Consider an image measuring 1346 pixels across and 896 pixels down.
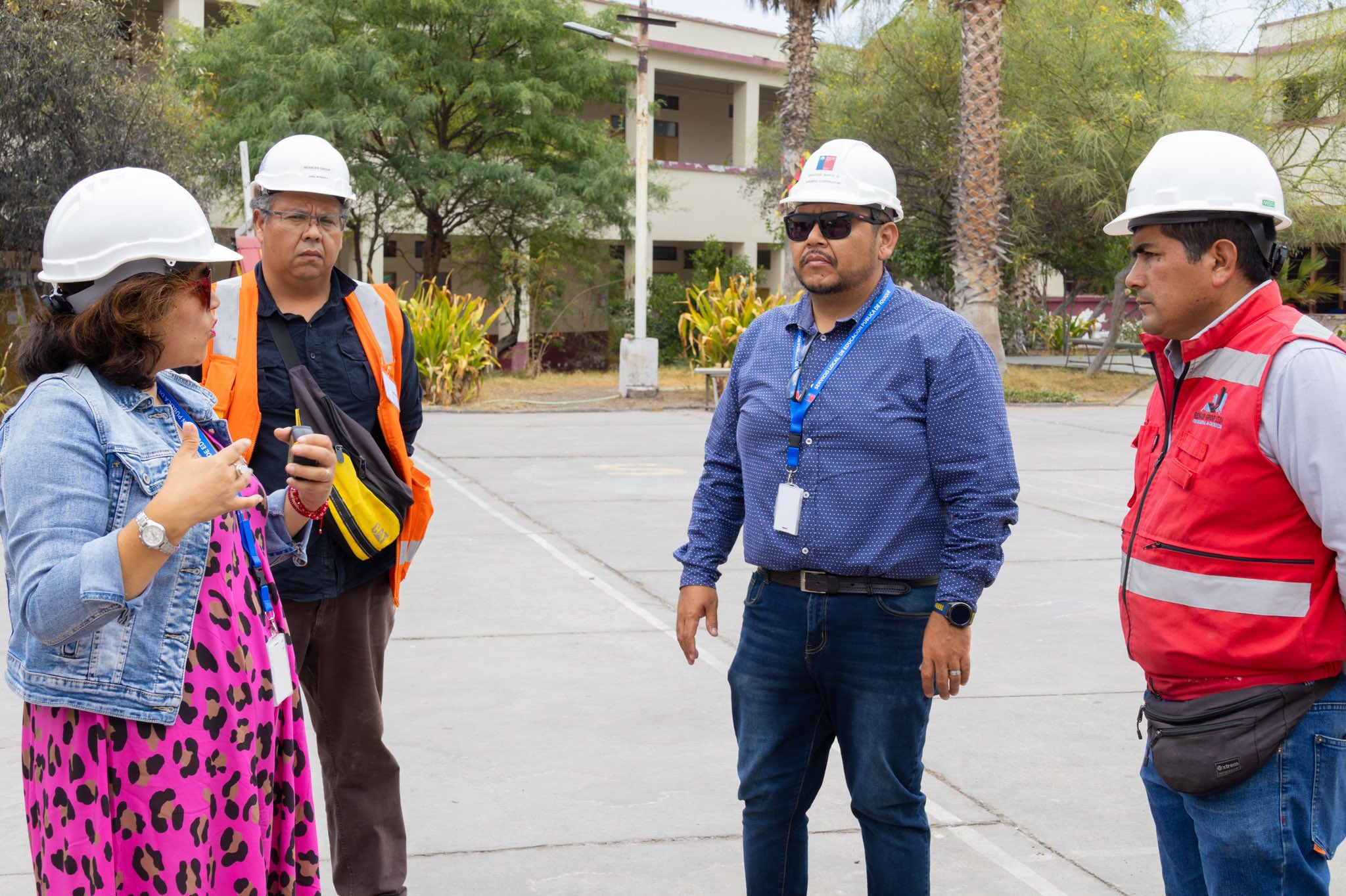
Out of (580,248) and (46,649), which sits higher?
(580,248)

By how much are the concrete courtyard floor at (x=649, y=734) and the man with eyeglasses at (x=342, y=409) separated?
463 mm

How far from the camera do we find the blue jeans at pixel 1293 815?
2.35 m

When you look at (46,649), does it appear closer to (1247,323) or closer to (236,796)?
(236,796)

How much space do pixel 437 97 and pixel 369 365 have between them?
2255 centimetres

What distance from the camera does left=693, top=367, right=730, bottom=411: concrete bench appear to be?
18406 mm

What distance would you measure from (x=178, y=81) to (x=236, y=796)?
84.1 feet

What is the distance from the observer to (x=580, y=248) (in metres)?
29.4

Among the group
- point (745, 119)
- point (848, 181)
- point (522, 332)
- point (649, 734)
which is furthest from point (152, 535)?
point (745, 119)

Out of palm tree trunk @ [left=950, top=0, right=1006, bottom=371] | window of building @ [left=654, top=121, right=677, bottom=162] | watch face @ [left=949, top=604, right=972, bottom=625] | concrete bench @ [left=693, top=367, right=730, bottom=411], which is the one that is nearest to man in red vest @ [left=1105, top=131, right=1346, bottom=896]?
watch face @ [left=949, top=604, right=972, bottom=625]

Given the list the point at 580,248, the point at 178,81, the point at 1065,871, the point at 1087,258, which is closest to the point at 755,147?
the point at 580,248

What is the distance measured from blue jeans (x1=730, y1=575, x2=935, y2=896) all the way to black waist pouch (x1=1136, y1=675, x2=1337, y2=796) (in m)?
0.74

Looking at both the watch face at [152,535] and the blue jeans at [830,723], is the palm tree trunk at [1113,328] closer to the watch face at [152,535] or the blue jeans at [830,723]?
the blue jeans at [830,723]

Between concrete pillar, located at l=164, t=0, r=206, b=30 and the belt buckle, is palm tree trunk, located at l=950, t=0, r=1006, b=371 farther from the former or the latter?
the belt buckle

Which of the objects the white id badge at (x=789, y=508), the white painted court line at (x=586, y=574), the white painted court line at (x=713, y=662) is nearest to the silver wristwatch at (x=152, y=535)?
the white id badge at (x=789, y=508)
